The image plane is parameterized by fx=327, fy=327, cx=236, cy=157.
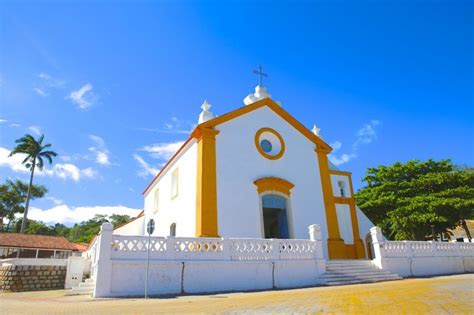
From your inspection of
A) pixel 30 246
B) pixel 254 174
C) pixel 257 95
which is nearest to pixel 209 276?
pixel 254 174

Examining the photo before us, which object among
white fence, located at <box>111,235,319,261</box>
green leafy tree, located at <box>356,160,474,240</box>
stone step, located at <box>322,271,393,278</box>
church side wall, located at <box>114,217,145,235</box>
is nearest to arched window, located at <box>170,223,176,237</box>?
white fence, located at <box>111,235,319,261</box>

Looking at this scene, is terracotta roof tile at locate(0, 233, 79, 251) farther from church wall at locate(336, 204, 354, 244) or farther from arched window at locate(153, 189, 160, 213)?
church wall at locate(336, 204, 354, 244)

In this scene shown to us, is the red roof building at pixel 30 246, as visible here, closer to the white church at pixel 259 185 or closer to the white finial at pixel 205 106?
A: the white church at pixel 259 185

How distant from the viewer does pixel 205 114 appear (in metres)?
16.8

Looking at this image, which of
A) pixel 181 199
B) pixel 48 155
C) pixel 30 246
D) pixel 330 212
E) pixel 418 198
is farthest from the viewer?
pixel 48 155

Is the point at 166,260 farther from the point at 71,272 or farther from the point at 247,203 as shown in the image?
the point at 71,272

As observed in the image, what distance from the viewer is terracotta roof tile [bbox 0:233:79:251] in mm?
26625

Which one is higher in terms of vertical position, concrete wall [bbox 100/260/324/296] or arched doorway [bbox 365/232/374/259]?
arched doorway [bbox 365/232/374/259]

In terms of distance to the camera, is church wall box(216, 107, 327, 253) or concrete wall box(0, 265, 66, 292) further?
church wall box(216, 107, 327, 253)

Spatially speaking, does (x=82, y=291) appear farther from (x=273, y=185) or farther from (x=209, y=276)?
(x=273, y=185)

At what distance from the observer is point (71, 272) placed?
50.4 feet

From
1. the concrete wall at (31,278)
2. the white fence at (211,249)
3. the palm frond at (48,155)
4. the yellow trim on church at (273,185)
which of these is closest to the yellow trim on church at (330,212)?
the yellow trim on church at (273,185)

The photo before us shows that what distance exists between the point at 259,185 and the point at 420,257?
755cm

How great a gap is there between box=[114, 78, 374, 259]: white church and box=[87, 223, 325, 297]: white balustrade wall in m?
2.73
